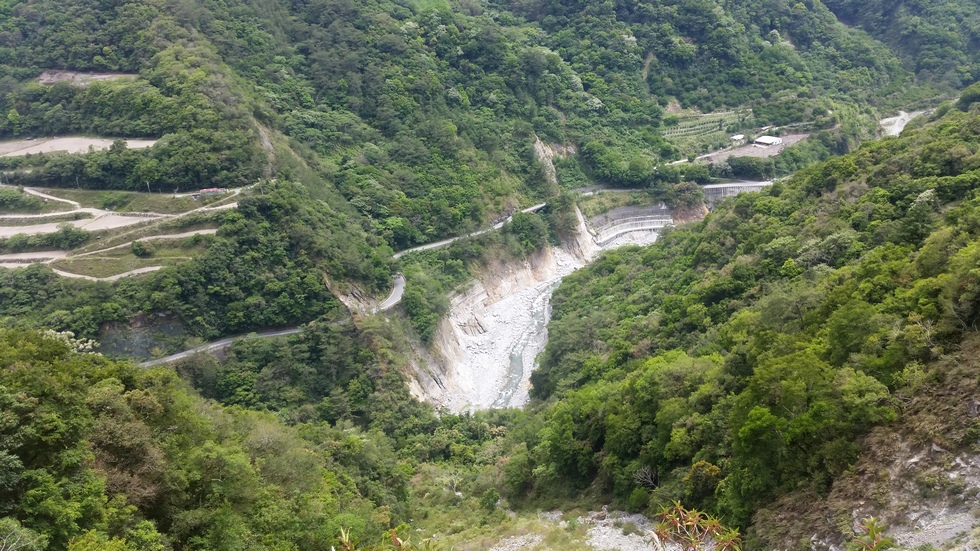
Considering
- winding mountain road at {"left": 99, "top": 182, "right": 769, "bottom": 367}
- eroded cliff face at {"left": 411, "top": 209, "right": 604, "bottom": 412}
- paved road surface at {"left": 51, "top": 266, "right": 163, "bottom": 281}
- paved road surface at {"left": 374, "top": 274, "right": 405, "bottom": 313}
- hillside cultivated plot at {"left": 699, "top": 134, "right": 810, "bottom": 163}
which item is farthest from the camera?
hillside cultivated plot at {"left": 699, "top": 134, "right": 810, "bottom": 163}

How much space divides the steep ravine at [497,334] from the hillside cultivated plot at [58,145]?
30.2 meters

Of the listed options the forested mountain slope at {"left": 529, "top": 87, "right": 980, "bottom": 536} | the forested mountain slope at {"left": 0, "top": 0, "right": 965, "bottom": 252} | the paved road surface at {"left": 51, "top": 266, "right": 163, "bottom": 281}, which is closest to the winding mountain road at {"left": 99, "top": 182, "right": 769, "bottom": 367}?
the paved road surface at {"left": 51, "top": 266, "right": 163, "bottom": 281}

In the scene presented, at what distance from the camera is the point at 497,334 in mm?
67000

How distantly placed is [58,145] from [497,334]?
1652 inches

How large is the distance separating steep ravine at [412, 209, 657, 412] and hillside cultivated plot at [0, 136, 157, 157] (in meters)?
30.2

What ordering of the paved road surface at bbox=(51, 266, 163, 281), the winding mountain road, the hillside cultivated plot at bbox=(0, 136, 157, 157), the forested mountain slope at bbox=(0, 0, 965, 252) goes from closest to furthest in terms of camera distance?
the winding mountain road
the paved road surface at bbox=(51, 266, 163, 281)
the hillside cultivated plot at bbox=(0, 136, 157, 157)
the forested mountain slope at bbox=(0, 0, 965, 252)

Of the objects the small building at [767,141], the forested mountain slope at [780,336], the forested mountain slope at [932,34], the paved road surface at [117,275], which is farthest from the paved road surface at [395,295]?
the forested mountain slope at [932,34]

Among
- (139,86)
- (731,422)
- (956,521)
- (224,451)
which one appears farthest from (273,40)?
(956,521)

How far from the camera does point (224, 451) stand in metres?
23.6

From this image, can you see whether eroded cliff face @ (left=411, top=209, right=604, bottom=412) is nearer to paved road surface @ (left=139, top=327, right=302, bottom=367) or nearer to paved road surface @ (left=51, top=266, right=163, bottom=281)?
paved road surface @ (left=139, top=327, right=302, bottom=367)

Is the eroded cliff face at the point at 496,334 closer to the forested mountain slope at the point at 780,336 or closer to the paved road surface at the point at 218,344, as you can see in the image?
the forested mountain slope at the point at 780,336

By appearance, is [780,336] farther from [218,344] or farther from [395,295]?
[395,295]

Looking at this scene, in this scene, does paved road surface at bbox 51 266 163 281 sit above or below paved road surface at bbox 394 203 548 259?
above

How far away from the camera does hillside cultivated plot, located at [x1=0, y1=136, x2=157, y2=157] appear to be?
197 feet
